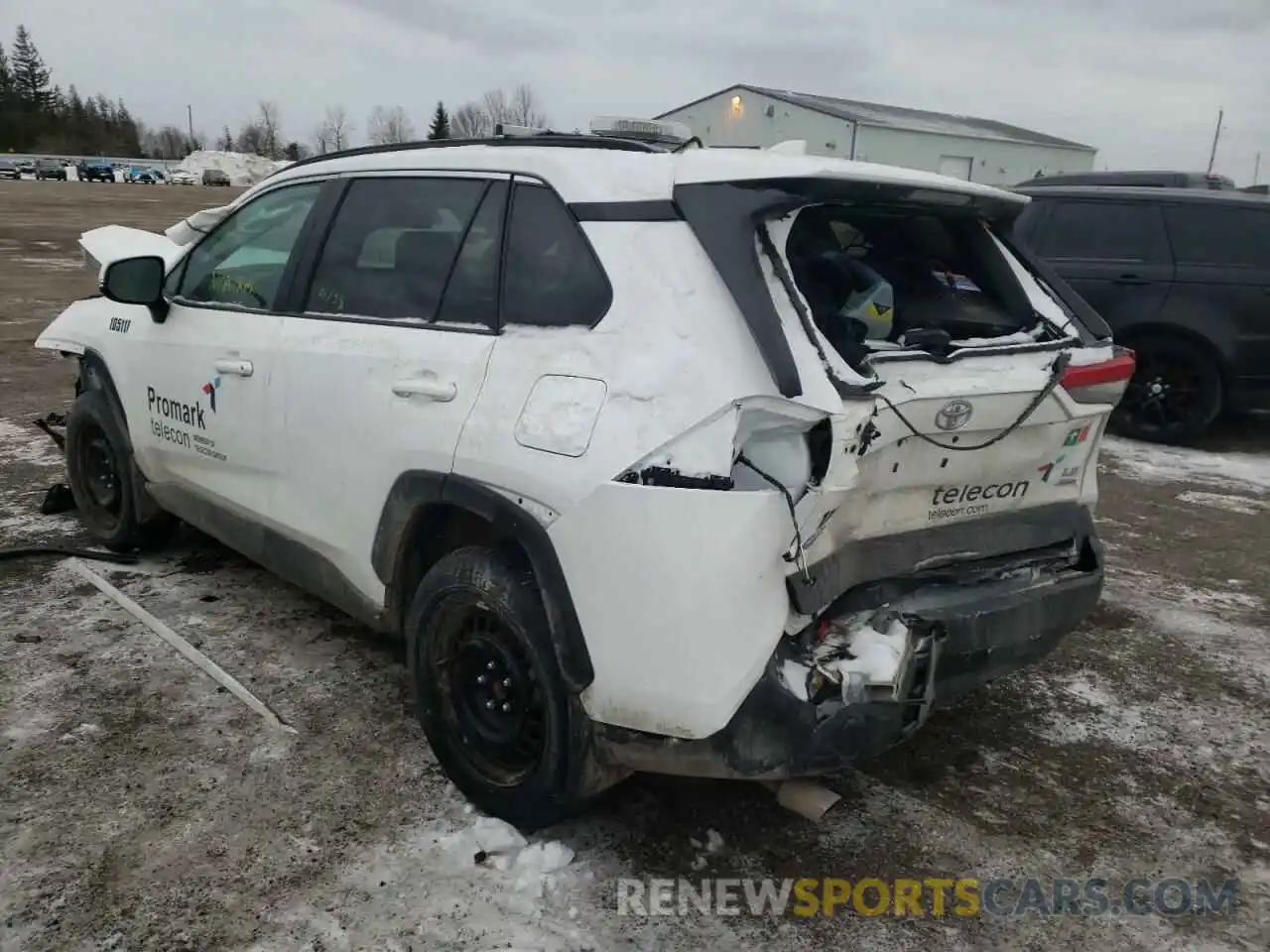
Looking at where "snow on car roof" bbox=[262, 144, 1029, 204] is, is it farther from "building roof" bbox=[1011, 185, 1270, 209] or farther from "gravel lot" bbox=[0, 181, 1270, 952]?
"building roof" bbox=[1011, 185, 1270, 209]

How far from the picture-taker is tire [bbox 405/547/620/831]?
2.51 meters

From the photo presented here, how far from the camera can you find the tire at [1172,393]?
7441mm

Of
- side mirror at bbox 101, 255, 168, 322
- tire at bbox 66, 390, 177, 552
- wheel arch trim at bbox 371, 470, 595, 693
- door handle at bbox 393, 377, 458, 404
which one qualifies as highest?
side mirror at bbox 101, 255, 168, 322

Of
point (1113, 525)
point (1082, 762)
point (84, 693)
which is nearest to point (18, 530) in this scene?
point (84, 693)

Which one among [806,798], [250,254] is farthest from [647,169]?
[250,254]

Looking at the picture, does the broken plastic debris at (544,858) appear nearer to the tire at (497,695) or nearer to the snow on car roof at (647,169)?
the tire at (497,695)

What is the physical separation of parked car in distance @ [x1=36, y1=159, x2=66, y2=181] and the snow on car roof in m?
73.1

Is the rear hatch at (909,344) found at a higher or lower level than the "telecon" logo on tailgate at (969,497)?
higher

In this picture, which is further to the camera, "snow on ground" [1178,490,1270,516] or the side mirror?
"snow on ground" [1178,490,1270,516]

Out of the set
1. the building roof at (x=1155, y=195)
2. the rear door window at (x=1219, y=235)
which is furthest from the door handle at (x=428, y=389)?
the rear door window at (x=1219, y=235)

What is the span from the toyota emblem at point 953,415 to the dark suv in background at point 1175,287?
5.28 meters

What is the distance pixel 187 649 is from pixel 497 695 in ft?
5.36

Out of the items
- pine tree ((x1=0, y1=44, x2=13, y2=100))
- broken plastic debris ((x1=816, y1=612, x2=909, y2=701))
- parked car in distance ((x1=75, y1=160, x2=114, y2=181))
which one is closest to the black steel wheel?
broken plastic debris ((x1=816, y1=612, x2=909, y2=701))

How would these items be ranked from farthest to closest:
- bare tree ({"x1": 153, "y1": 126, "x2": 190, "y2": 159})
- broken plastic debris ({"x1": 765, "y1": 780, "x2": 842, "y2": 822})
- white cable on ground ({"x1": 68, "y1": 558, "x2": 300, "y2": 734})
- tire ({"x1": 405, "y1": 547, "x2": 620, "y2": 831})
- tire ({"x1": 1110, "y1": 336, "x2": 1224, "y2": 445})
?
bare tree ({"x1": 153, "y1": 126, "x2": 190, "y2": 159})
tire ({"x1": 1110, "y1": 336, "x2": 1224, "y2": 445})
white cable on ground ({"x1": 68, "y1": 558, "x2": 300, "y2": 734})
broken plastic debris ({"x1": 765, "y1": 780, "x2": 842, "y2": 822})
tire ({"x1": 405, "y1": 547, "x2": 620, "y2": 831})
